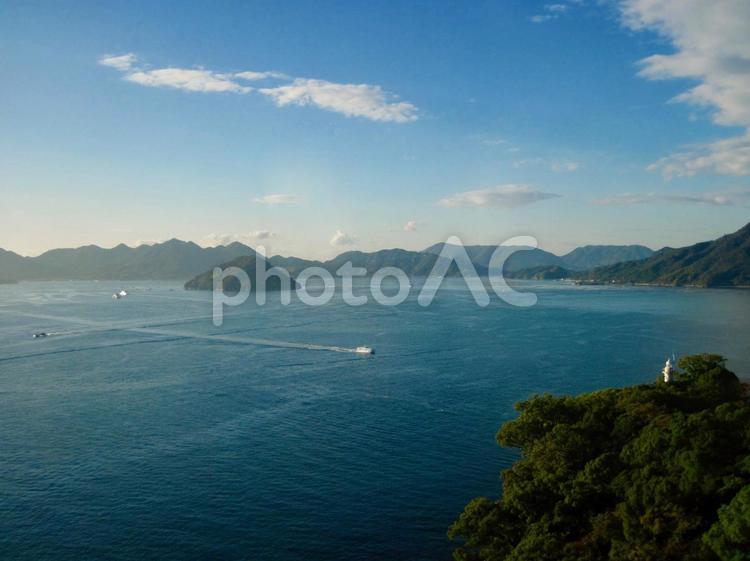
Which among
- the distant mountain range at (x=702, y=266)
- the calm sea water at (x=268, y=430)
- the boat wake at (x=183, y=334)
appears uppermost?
the distant mountain range at (x=702, y=266)

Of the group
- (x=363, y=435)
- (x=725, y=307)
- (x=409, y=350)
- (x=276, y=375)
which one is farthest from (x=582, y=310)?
(x=363, y=435)

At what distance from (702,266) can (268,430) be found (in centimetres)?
15198

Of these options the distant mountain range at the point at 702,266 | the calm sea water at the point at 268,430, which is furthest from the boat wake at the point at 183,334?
the distant mountain range at the point at 702,266

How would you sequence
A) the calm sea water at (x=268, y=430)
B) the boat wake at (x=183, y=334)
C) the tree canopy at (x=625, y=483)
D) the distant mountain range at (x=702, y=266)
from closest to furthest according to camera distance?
1. the tree canopy at (x=625, y=483)
2. the calm sea water at (x=268, y=430)
3. the boat wake at (x=183, y=334)
4. the distant mountain range at (x=702, y=266)

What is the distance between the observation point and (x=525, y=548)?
13.6 metres

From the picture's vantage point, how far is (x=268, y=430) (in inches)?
1118

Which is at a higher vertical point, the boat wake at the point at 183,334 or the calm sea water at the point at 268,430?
the boat wake at the point at 183,334

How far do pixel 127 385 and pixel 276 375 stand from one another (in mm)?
9501

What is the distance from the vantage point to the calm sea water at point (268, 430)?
19.0 metres

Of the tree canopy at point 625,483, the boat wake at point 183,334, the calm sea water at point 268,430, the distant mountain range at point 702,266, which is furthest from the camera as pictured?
the distant mountain range at point 702,266

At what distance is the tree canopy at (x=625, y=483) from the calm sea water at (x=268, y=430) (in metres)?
4.26

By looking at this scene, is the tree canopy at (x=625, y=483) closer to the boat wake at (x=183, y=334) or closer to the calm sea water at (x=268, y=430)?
the calm sea water at (x=268, y=430)

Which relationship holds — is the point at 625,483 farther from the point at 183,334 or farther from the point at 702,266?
the point at 702,266

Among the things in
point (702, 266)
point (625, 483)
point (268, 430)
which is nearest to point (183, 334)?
point (268, 430)
